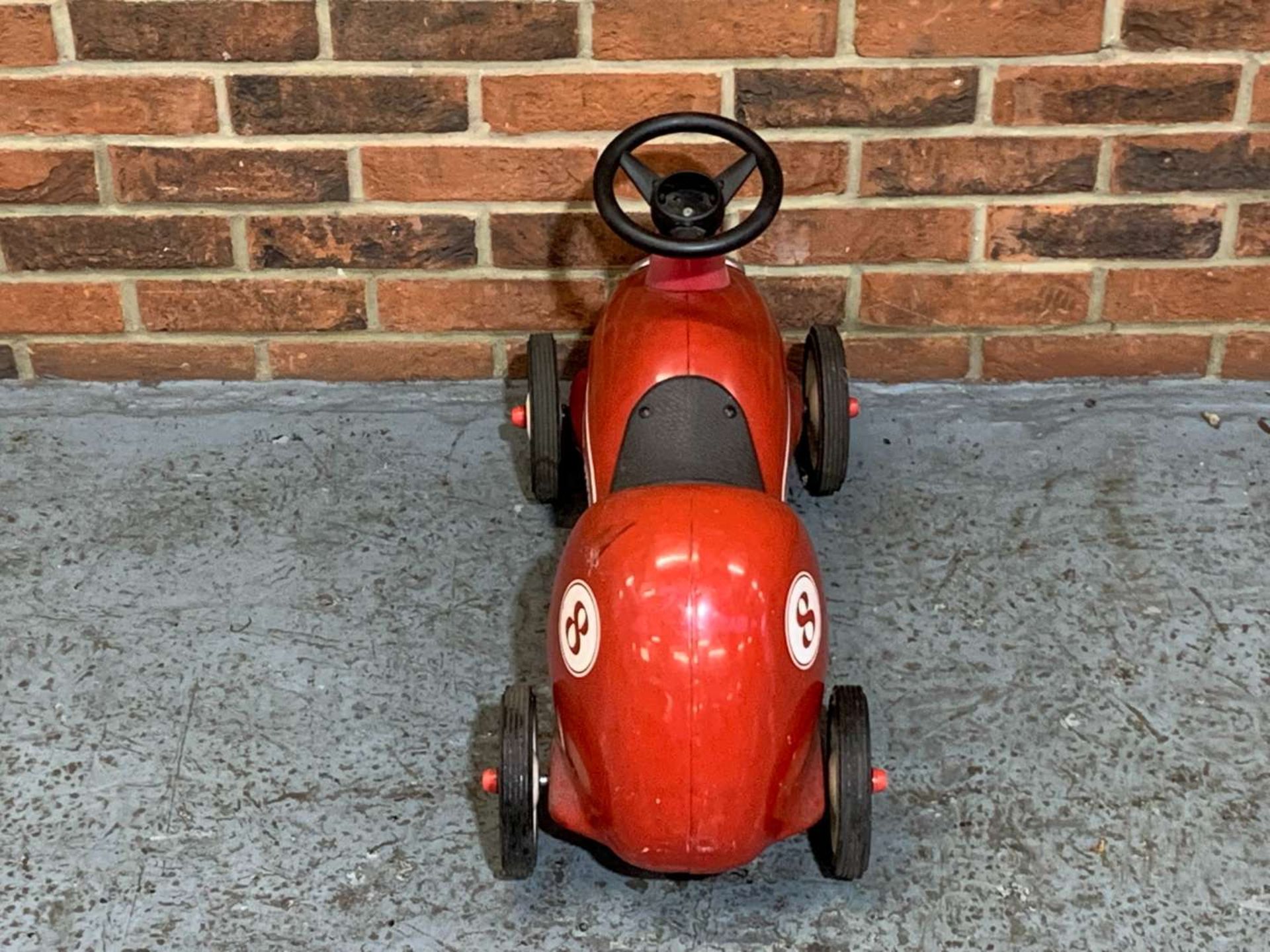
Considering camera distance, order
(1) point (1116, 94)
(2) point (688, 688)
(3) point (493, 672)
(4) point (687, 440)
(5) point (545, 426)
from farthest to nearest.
Result: (1) point (1116, 94), (5) point (545, 426), (3) point (493, 672), (4) point (687, 440), (2) point (688, 688)

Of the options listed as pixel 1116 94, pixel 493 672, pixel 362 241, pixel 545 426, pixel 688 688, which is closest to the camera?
pixel 688 688

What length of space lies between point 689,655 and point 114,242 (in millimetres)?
1167

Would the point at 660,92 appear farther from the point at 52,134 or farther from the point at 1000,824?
the point at 1000,824

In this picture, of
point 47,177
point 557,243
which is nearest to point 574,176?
point 557,243

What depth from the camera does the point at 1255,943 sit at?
1.43 metres

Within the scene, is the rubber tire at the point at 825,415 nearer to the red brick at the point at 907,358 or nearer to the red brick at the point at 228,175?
the red brick at the point at 907,358

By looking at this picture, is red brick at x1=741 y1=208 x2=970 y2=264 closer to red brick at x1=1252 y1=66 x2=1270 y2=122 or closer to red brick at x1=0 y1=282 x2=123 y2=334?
red brick at x1=1252 y1=66 x2=1270 y2=122

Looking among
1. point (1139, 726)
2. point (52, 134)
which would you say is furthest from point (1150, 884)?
point (52, 134)

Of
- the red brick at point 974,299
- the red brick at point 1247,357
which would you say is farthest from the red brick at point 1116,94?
the red brick at point 1247,357

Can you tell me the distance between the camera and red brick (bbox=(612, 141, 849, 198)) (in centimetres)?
205

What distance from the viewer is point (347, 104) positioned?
6.71ft

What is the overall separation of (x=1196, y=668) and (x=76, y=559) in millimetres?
1303

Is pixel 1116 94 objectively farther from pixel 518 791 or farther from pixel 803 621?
pixel 518 791

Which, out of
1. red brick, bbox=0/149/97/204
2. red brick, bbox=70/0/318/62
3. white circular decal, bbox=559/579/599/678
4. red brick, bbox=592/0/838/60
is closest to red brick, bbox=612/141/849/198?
red brick, bbox=592/0/838/60
